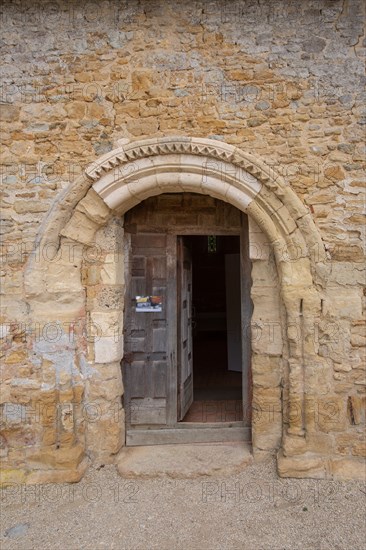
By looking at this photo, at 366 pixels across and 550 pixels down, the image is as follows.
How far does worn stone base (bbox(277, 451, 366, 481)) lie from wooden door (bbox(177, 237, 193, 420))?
48.4 inches

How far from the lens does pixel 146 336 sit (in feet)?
11.7

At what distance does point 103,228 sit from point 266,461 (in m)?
2.59

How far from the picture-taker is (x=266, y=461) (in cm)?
308

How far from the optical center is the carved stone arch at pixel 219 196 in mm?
2936

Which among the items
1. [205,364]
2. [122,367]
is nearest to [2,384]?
[122,367]

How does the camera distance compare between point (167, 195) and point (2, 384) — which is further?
point (167, 195)

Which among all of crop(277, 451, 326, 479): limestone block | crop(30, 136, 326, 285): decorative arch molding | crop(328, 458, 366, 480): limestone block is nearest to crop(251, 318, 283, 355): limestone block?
crop(30, 136, 326, 285): decorative arch molding

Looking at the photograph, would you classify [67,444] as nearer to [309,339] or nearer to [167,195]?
[309,339]

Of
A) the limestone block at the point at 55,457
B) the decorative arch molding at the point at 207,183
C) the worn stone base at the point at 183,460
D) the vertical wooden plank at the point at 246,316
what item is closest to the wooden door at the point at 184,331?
the worn stone base at the point at 183,460

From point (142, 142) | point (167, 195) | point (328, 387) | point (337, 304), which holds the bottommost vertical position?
point (328, 387)

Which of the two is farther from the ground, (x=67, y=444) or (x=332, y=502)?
(x=67, y=444)

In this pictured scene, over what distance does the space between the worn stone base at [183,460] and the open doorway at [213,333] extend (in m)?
0.43

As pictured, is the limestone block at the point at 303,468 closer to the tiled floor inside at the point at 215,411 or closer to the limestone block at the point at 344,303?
the tiled floor inside at the point at 215,411

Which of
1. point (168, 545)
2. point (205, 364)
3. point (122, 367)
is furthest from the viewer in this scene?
point (205, 364)
